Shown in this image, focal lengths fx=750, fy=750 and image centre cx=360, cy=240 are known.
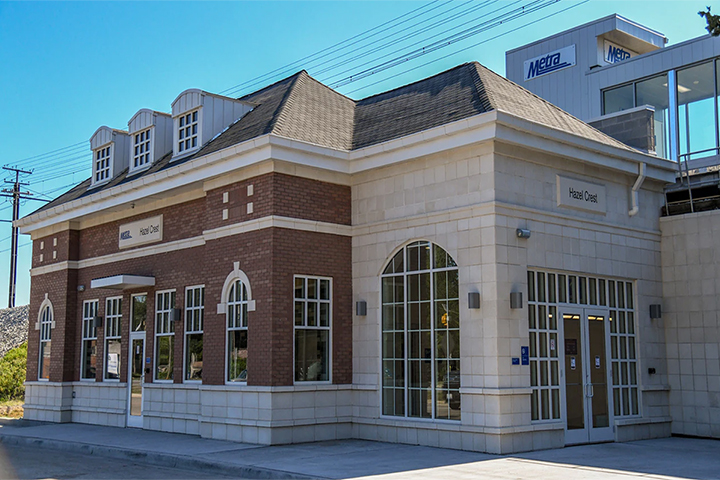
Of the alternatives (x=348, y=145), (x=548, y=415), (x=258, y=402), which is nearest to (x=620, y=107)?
(x=348, y=145)

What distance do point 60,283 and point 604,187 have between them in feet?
48.4

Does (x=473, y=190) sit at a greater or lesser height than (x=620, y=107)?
lesser

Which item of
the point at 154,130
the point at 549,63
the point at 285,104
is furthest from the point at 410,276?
the point at 549,63

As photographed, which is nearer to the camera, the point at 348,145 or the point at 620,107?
the point at 348,145

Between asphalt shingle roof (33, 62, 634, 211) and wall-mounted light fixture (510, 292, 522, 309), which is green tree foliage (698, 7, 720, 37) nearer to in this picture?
asphalt shingle roof (33, 62, 634, 211)

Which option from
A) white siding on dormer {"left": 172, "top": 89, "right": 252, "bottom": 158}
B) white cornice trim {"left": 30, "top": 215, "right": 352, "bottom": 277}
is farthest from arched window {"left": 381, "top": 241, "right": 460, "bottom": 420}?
white siding on dormer {"left": 172, "top": 89, "right": 252, "bottom": 158}

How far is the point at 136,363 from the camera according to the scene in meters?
18.2

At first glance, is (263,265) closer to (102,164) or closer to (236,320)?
(236,320)

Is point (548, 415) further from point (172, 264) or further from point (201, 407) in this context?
point (172, 264)

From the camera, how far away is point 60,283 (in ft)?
68.9

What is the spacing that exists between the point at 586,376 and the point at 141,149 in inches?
497

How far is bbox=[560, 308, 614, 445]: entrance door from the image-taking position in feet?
44.8

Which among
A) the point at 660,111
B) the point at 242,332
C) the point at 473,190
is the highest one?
the point at 660,111

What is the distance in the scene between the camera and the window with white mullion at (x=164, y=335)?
1727cm
